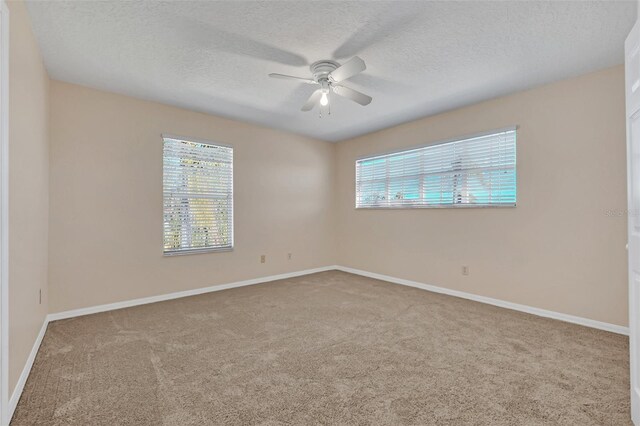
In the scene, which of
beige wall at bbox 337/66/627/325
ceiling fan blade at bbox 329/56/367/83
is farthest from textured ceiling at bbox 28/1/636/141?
beige wall at bbox 337/66/627/325

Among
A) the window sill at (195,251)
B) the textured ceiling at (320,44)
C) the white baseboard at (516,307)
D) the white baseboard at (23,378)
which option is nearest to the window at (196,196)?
the window sill at (195,251)

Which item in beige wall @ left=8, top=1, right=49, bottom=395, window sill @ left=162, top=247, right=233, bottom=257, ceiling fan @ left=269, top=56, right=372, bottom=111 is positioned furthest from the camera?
window sill @ left=162, top=247, right=233, bottom=257

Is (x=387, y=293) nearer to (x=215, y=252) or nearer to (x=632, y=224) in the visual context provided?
(x=215, y=252)

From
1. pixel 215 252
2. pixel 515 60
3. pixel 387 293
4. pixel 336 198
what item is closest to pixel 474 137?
pixel 515 60

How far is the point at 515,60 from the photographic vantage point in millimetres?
2664

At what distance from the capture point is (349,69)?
2383 mm

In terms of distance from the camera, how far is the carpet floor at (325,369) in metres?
1.63

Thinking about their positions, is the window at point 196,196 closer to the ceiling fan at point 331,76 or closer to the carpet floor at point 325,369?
the carpet floor at point 325,369

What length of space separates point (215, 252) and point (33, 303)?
207 centimetres

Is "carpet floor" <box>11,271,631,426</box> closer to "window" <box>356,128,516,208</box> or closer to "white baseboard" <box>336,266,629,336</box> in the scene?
"white baseboard" <box>336,266,629,336</box>

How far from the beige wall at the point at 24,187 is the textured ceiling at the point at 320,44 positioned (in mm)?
278

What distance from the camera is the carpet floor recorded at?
1.63 metres

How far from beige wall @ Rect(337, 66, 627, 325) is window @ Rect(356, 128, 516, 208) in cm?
13

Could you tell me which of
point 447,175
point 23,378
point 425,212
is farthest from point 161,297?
point 447,175
